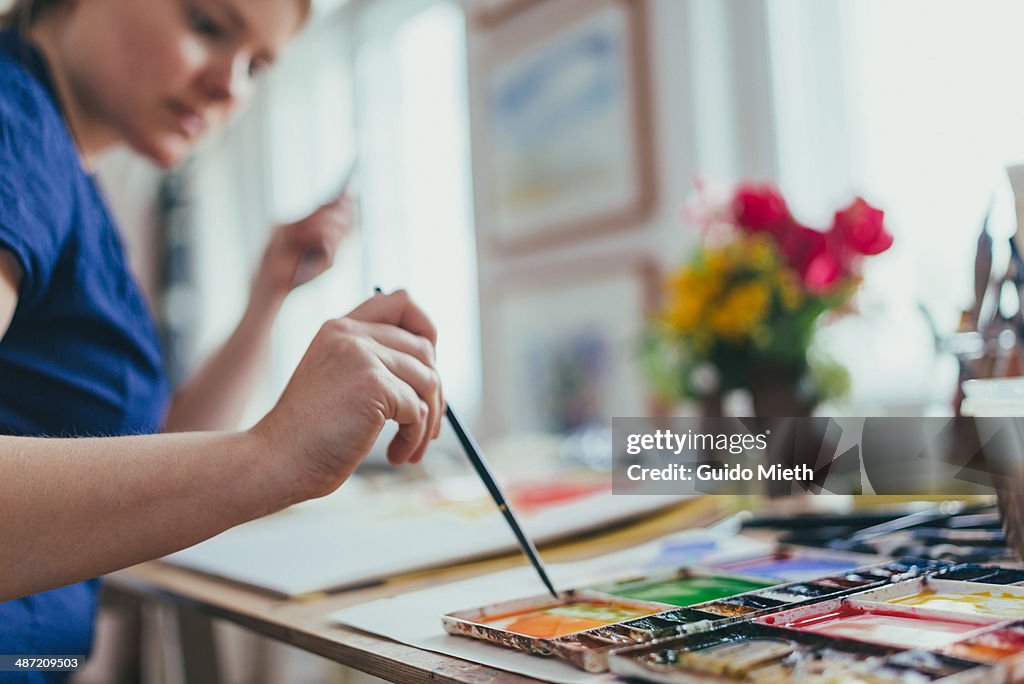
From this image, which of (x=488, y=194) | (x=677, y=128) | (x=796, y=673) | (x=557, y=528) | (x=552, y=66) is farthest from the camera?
(x=488, y=194)

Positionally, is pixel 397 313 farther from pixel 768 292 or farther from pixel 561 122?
pixel 561 122

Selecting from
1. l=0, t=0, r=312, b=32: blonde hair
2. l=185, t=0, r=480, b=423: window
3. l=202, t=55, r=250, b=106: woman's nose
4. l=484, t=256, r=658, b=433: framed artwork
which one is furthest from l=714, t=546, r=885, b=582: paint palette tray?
l=185, t=0, r=480, b=423: window

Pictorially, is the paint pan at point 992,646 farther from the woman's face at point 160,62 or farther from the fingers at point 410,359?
the woman's face at point 160,62

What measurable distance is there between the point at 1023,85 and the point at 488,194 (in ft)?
4.20

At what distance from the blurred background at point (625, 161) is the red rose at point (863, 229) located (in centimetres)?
9

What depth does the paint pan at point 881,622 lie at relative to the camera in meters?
0.41

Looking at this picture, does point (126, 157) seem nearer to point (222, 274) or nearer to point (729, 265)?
point (222, 274)

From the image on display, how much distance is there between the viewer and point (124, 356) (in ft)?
2.32

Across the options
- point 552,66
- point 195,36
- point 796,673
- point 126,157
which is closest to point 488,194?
point 552,66

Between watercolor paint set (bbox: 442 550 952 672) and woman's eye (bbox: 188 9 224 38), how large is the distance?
0.60 m

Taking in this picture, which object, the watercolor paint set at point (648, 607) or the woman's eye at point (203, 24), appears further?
the woman's eye at point (203, 24)

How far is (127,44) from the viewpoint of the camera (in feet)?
2.58

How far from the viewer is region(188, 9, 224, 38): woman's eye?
80 cm

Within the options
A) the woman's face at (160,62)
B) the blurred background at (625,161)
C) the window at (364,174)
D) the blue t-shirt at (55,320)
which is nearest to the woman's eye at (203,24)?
the woman's face at (160,62)
